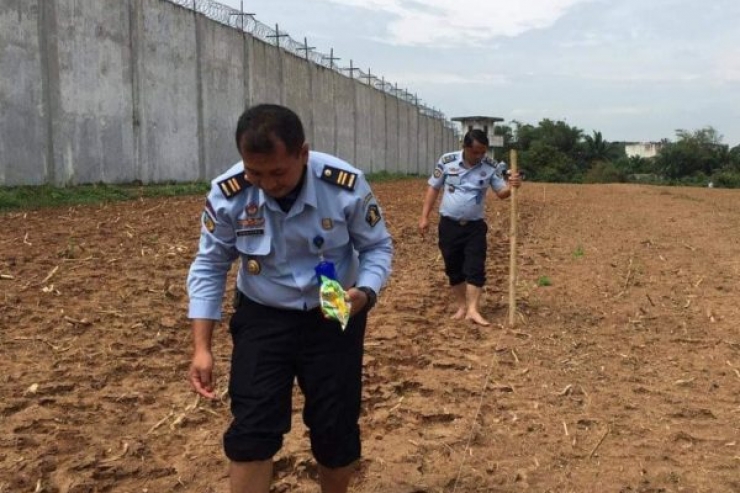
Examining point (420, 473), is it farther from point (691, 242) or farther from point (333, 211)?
point (691, 242)

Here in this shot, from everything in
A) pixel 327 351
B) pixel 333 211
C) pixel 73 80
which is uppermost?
pixel 73 80

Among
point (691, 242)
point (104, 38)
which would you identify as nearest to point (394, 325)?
point (691, 242)

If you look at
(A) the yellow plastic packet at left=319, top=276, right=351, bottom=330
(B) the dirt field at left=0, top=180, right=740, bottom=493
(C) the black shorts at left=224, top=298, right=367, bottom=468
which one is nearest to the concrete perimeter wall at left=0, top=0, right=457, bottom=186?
(B) the dirt field at left=0, top=180, right=740, bottom=493

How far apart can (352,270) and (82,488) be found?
1590mm

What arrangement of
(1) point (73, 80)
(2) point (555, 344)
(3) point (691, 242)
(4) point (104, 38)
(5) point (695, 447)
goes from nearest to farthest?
1. (5) point (695, 447)
2. (2) point (555, 344)
3. (3) point (691, 242)
4. (1) point (73, 80)
5. (4) point (104, 38)

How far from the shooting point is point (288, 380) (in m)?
2.76

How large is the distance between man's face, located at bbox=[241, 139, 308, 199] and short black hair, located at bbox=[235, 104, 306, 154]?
2cm

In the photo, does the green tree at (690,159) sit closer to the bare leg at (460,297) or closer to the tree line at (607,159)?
the tree line at (607,159)

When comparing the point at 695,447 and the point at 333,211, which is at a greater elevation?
the point at 333,211

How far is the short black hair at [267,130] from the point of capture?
8.03 ft

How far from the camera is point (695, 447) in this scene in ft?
12.7

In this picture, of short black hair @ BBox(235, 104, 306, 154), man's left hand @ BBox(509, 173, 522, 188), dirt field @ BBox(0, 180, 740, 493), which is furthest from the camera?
man's left hand @ BBox(509, 173, 522, 188)

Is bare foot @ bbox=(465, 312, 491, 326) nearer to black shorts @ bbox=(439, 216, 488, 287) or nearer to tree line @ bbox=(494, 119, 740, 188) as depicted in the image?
black shorts @ bbox=(439, 216, 488, 287)

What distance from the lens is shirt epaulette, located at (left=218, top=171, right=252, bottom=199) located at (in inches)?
104
